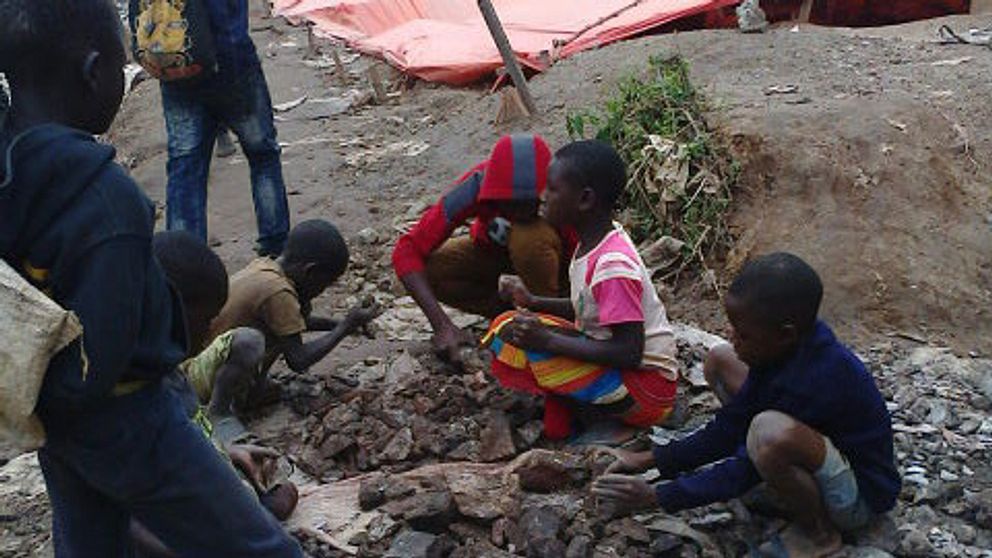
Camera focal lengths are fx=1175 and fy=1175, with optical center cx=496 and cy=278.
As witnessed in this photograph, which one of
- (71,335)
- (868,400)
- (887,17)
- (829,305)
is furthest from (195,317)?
(887,17)

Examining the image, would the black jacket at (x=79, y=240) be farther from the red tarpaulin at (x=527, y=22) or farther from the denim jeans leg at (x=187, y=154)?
the red tarpaulin at (x=527, y=22)

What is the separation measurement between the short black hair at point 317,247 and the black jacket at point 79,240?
186cm

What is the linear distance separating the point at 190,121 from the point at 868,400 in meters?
3.29

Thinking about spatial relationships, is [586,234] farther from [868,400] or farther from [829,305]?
[829,305]

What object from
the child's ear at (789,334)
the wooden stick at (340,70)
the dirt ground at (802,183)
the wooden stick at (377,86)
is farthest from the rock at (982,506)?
the wooden stick at (340,70)

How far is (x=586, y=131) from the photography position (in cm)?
621

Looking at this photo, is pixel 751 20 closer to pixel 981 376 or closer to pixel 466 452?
pixel 981 376

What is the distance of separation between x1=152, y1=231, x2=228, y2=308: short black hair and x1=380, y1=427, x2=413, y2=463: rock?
28.4 inches

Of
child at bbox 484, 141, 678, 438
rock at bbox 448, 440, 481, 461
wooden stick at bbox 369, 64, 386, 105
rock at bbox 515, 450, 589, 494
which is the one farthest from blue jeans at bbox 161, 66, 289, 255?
wooden stick at bbox 369, 64, 386, 105

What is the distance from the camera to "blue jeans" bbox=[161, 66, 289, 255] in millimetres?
5070

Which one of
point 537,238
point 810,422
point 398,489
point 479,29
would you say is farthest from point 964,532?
point 479,29

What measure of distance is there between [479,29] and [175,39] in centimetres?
507

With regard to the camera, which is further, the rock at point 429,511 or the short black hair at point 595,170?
the short black hair at point 595,170

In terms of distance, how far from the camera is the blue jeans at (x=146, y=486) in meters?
2.22
